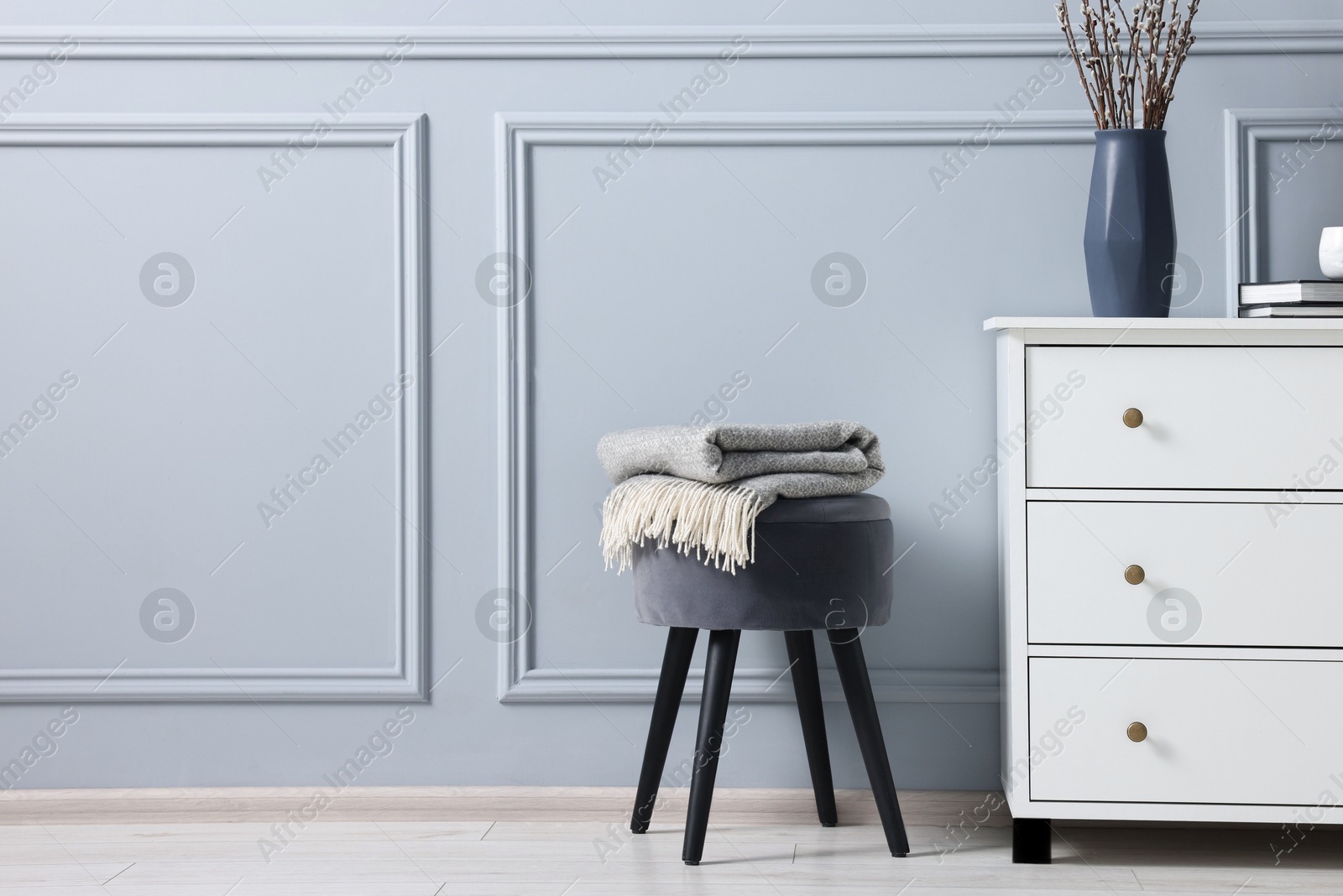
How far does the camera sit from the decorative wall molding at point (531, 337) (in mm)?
1594

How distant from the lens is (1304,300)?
1.33 meters

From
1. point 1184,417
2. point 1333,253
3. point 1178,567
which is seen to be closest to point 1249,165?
point 1333,253

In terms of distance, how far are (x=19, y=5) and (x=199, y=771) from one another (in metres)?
1.30

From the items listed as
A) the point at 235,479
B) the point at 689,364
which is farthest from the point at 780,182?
the point at 235,479

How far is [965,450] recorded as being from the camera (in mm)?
1604

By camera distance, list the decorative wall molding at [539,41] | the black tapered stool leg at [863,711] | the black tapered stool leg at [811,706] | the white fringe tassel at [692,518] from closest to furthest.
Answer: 1. the white fringe tassel at [692,518]
2. the black tapered stool leg at [863,711]
3. the black tapered stool leg at [811,706]
4. the decorative wall molding at [539,41]

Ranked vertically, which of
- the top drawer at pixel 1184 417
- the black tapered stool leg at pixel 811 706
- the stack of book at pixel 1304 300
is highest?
the stack of book at pixel 1304 300

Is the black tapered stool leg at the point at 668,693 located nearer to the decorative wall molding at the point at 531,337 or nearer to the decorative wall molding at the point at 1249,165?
the decorative wall molding at the point at 531,337

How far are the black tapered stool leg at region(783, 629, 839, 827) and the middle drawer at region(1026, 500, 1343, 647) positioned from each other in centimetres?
33

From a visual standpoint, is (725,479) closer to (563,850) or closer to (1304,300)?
(563,850)

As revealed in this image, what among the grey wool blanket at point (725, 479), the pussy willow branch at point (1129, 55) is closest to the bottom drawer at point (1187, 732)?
the grey wool blanket at point (725, 479)

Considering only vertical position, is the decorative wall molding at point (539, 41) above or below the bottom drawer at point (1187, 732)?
above

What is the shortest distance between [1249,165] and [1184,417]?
21.6 inches

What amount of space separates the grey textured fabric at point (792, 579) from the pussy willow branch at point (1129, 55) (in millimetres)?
713
